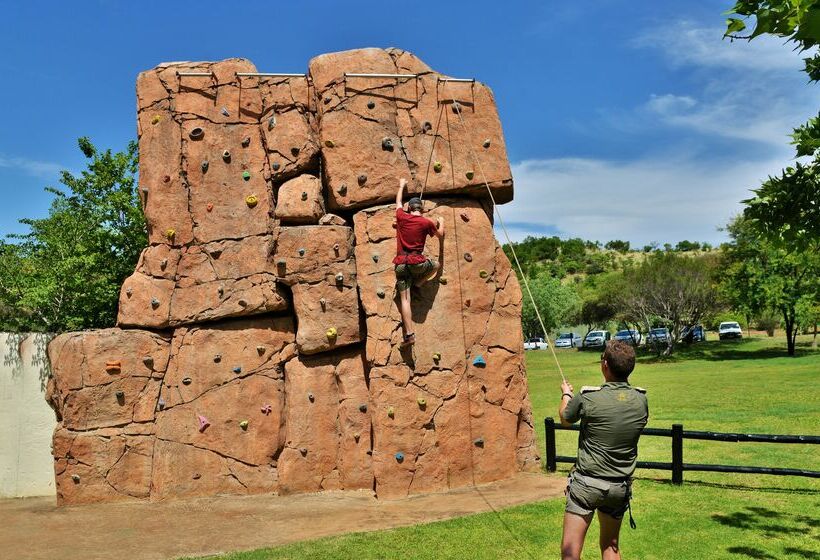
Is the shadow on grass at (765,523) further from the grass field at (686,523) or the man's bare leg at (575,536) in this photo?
the man's bare leg at (575,536)

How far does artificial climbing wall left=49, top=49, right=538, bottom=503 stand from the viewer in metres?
9.20

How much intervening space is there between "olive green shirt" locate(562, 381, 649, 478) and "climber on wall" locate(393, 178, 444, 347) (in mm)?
4483

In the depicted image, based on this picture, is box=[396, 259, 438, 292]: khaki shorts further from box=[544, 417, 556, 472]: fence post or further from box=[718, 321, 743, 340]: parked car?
box=[718, 321, 743, 340]: parked car

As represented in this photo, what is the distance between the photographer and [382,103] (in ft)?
31.0

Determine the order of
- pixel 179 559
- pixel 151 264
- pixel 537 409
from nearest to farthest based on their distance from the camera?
pixel 179 559, pixel 151 264, pixel 537 409

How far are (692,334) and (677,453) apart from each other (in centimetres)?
3834

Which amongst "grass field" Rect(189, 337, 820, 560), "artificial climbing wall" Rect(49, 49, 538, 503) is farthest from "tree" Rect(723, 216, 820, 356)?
"artificial climbing wall" Rect(49, 49, 538, 503)

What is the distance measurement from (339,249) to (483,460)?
373 cm

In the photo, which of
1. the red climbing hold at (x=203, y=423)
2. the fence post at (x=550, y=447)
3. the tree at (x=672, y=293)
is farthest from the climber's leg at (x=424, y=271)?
the tree at (x=672, y=293)

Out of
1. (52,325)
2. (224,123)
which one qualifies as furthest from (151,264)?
(52,325)

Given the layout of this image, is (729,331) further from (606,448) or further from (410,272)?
(606,448)

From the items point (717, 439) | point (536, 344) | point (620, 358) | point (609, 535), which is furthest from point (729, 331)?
point (620, 358)

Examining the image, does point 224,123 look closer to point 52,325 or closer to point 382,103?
point 382,103

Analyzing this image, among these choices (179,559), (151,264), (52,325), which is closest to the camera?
(179,559)
